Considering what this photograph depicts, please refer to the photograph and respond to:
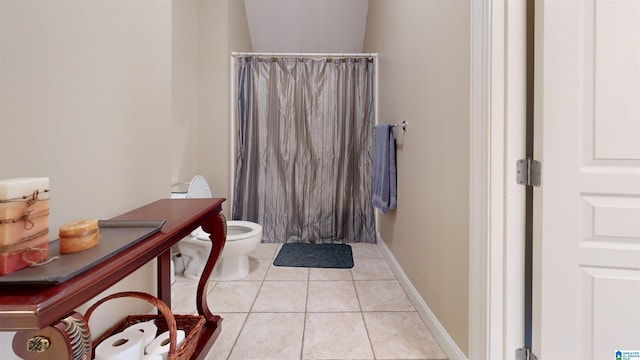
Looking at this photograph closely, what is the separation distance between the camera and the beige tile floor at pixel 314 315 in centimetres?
130

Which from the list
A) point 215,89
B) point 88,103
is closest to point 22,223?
point 88,103

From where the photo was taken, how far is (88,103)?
84 cm

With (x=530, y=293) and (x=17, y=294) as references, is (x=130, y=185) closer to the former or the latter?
(x=17, y=294)

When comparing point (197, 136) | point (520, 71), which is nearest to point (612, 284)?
point (520, 71)

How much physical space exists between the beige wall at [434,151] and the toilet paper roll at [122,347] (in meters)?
1.21

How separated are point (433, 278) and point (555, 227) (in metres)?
0.64

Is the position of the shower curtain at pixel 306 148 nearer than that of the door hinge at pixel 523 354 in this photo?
No

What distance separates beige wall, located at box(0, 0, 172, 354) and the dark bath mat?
4.37ft

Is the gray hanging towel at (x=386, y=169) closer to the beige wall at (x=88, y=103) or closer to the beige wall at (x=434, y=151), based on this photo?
the beige wall at (x=434, y=151)

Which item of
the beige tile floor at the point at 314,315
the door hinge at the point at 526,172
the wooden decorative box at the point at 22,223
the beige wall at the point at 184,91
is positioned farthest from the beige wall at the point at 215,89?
the door hinge at the point at 526,172

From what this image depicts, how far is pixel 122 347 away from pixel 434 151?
59.0 inches

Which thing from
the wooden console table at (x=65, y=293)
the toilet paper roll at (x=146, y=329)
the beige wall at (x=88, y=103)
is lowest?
the toilet paper roll at (x=146, y=329)

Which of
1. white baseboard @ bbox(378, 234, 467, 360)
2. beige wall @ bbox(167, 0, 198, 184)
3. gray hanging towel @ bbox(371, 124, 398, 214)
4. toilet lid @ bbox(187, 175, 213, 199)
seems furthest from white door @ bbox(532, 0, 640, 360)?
beige wall @ bbox(167, 0, 198, 184)

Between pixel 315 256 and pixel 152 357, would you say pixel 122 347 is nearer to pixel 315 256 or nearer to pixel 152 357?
pixel 152 357
